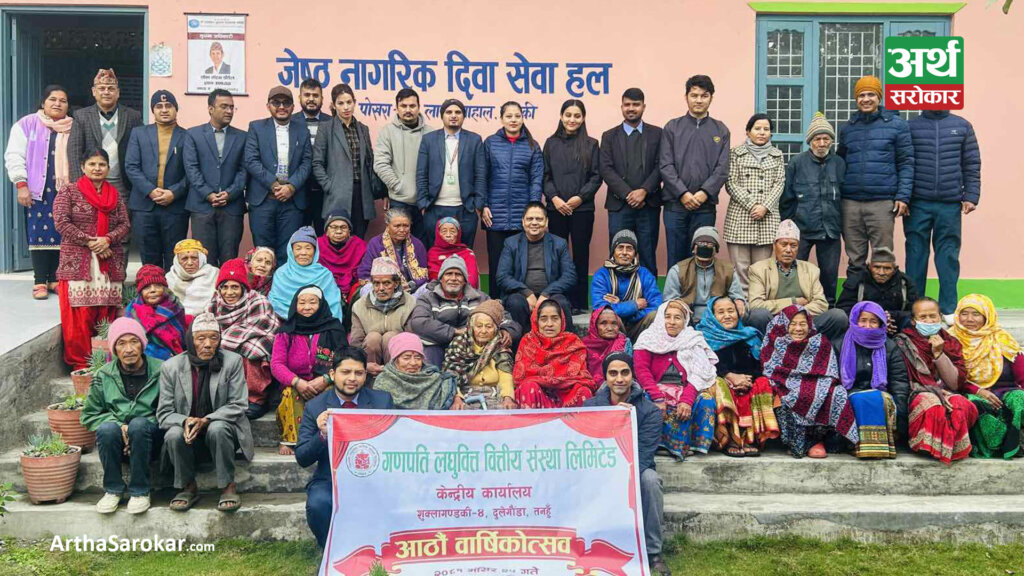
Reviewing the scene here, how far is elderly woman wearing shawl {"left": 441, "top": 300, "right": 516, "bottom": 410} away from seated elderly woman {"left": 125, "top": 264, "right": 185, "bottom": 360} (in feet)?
5.75

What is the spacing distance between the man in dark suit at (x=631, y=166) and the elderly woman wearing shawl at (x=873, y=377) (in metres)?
1.94

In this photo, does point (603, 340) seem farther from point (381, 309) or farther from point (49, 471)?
point (49, 471)

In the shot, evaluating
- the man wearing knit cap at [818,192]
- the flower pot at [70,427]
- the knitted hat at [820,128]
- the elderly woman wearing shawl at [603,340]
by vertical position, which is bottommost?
the flower pot at [70,427]

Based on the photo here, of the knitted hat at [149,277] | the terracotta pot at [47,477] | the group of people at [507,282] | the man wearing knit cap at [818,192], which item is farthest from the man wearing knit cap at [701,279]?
the terracotta pot at [47,477]

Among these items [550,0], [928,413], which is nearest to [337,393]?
[928,413]

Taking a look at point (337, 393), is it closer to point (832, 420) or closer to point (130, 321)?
point (130, 321)

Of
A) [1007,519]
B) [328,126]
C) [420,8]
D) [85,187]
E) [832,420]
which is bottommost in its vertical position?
[1007,519]

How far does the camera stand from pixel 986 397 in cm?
587

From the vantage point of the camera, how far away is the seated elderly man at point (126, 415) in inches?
203

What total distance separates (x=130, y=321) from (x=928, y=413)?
480cm

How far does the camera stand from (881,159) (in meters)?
7.27

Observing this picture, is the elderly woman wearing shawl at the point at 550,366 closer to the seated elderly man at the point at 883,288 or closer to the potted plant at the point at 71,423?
the seated elderly man at the point at 883,288

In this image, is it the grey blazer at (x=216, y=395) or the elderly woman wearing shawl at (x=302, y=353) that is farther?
the elderly woman wearing shawl at (x=302, y=353)

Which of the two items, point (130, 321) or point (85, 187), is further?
point (85, 187)
